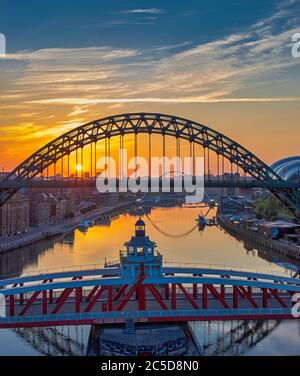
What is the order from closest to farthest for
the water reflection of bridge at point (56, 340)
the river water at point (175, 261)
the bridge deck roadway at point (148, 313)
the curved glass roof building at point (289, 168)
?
the bridge deck roadway at point (148, 313)
the water reflection of bridge at point (56, 340)
the river water at point (175, 261)
the curved glass roof building at point (289, 168)

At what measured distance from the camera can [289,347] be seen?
597 inches

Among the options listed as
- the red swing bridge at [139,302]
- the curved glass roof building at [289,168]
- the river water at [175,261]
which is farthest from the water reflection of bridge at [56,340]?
the curved glass roof building at [289,168]

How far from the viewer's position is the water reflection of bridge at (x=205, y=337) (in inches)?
586

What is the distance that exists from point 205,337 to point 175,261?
53.1 ft

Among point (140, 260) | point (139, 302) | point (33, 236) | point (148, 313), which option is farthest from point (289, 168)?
point (148, 313)

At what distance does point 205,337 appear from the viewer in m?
15.8

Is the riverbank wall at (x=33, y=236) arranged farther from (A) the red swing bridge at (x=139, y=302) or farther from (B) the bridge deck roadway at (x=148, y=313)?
(A) the red swing bridge at (x=139, y=302)

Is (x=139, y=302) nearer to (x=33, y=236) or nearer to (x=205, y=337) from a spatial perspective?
(x=205, y=337)

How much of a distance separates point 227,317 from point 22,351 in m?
5.10

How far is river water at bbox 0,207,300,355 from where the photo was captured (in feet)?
49.7

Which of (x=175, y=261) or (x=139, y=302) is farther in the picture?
(x=175, y=261)

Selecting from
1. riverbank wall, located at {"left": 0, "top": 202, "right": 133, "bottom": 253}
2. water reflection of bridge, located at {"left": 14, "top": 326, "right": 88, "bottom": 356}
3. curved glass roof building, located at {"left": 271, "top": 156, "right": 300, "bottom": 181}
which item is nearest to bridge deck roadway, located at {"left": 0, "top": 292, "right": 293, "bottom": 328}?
water reflection of bridge, located at {"left": 14, "top": 326, "right": 88, "bottom": 356}
